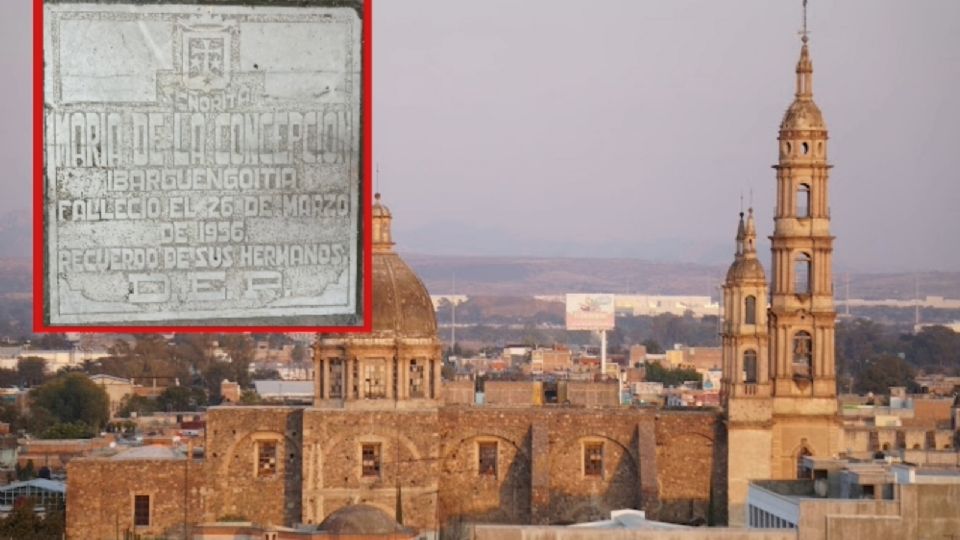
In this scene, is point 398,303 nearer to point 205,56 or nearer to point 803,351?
point 803,351

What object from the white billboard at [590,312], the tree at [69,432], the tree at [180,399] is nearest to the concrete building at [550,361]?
the tree at [180,399]

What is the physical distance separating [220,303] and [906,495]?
1407 cm

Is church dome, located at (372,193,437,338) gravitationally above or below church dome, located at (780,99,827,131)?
below

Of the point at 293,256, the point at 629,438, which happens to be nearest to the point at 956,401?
the point at 629,438

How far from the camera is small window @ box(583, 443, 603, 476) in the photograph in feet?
176

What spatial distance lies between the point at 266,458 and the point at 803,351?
947 centimetres

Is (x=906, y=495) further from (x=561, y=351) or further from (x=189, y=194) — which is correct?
(x=561, y=351)

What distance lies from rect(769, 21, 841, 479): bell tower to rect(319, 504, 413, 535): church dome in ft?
28.9

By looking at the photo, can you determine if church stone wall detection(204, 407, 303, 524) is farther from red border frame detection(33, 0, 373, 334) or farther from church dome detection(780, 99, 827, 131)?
red border frame detection(33, 0, 373, 334)

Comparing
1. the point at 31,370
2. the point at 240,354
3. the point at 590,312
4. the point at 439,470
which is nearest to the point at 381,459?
the point at 439,470

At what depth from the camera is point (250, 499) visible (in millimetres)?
52719

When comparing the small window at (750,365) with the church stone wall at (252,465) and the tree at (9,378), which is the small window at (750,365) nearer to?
the church stone wall at (252,465)

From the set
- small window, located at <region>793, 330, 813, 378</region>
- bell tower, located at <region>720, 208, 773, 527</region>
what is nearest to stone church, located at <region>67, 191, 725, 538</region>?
bell tower, located at <region>720, 208, 773, 527</region>

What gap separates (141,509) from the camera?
52.2 metres
